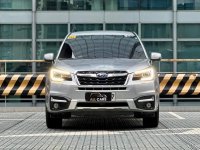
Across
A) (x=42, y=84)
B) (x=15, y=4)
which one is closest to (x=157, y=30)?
(x=15, y=4)

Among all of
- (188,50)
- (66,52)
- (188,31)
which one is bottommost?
(188,50)

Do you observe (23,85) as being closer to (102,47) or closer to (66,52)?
(66,52)

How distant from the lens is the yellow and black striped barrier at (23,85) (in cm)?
1684

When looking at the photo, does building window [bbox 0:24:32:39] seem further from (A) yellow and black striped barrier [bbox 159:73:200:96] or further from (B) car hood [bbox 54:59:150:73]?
(B) car hood [bbox 54:59:150:73]

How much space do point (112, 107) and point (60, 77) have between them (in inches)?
41.9

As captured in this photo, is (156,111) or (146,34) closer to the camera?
(156,111)

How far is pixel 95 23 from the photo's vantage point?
82.5 feet

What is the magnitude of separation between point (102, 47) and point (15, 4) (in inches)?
533

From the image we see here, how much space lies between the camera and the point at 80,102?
10.9 meters

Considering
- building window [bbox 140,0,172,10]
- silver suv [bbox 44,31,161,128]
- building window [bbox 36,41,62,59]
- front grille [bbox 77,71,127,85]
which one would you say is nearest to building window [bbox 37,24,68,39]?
building window [bbox 36,41,62,59]

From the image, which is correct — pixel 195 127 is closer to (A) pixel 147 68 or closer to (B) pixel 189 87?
(A) pixel 147 68

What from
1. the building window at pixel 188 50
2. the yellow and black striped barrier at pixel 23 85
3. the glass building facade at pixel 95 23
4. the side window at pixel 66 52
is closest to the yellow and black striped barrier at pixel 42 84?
the yellow and black striped barrier at pixel 23 85

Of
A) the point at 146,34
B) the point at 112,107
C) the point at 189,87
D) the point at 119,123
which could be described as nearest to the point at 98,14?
the point at 146,34

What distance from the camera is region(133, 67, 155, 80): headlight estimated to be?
1098 cm
